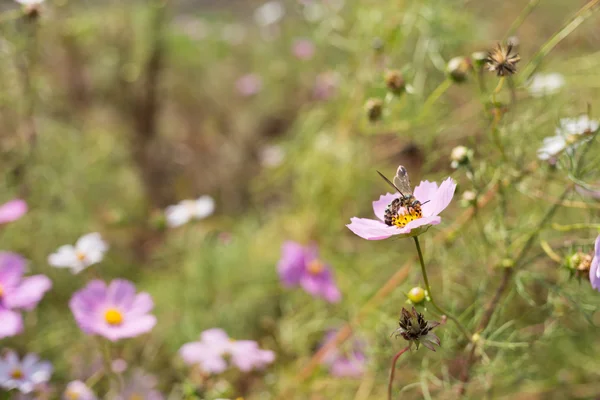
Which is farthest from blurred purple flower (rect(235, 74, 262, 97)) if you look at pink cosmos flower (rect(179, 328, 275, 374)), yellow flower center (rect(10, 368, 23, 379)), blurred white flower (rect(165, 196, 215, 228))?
yellow flower center (rect(10, 368, 23, 379))

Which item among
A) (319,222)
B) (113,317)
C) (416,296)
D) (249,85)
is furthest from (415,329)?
(249,85)

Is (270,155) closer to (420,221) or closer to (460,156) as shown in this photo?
(460,156)

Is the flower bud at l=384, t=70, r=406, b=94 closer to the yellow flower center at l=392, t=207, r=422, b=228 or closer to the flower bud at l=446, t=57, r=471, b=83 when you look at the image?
the flower bud at l=446, t=57, r=471, b=83

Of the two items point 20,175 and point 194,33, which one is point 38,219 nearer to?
point 20,175

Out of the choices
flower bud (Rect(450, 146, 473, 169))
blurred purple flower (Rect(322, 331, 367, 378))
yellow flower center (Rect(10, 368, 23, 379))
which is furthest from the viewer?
blurred purple flower (Rect(322, 331, 367, 378))

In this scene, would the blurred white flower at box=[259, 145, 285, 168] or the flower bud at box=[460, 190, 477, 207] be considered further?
the blurred white flower at box=[259, 145, 285, 168]

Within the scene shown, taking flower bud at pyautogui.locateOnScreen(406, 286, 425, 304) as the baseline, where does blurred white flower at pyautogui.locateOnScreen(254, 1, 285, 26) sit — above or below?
above

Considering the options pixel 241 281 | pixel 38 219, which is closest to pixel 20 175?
pixel 38 219

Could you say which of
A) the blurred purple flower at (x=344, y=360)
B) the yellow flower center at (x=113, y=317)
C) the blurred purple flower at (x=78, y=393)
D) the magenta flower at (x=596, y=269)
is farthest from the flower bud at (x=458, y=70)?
the blurred purple flower at (x=78, y=393)
